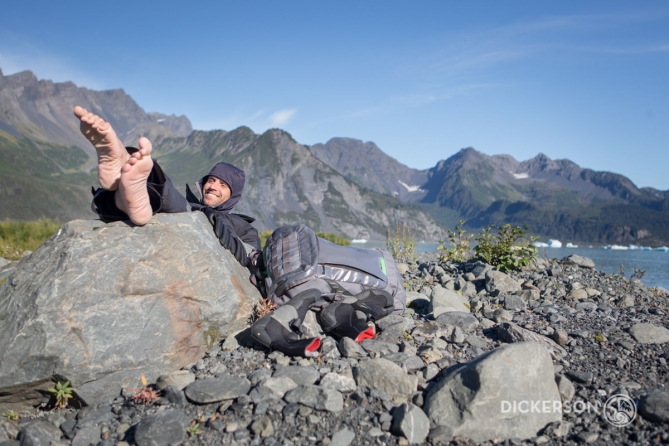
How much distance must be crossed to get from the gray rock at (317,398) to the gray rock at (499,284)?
182 inches

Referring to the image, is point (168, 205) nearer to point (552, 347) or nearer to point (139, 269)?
point (139, 269)

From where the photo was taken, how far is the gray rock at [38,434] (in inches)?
105

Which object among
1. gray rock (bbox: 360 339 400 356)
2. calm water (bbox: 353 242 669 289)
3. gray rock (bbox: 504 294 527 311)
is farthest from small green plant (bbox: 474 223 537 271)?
gray rock (bbox: 360 339 400 356)

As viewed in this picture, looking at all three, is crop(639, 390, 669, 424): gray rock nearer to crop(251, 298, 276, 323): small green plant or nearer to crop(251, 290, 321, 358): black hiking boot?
crop(251, 290, 321, 358): black hiking boot

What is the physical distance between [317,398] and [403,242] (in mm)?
10200

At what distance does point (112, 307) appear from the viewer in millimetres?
3316

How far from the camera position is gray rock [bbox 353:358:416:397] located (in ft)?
9.95

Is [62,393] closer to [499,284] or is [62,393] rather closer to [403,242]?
[499,284]

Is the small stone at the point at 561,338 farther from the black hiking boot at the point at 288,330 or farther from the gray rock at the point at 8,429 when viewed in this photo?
the gray rock at the point at 8,429

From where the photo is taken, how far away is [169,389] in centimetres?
305

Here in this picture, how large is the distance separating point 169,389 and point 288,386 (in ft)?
2.80

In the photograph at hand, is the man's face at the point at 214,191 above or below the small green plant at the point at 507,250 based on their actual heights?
above

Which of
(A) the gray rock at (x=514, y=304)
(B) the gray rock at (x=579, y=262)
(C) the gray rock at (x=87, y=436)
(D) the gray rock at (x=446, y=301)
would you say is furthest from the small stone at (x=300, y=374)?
(B) the gray rock at (x=579, y=262)

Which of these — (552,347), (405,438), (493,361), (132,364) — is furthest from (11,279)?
(552,347)
